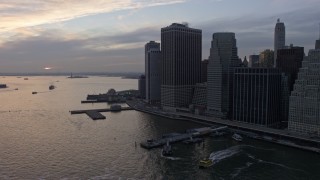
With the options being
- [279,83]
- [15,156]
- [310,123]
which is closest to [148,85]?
[279,83]

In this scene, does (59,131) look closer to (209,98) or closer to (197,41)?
(209,98)

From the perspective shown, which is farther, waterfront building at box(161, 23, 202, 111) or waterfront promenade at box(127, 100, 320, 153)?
waterfront building at box(161, 23, 202, 111)

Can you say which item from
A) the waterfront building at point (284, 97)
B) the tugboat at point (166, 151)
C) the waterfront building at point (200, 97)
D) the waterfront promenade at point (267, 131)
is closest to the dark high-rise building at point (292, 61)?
the waterfront building at point (284, 97)

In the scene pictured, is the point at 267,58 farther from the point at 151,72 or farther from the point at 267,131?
the point at 267,131

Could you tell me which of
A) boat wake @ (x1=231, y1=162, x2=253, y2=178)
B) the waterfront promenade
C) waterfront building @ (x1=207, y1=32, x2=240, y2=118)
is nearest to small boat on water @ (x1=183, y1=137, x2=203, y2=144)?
the waterfront promenade

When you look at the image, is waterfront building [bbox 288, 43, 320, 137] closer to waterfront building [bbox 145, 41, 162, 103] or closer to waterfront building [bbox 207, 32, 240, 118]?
waterfront building [bbox 207, 32, 240, 118]

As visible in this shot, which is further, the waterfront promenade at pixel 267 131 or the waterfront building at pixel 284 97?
the waterfront building at pixel 284 97

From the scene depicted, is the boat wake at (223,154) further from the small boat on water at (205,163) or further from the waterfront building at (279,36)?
the waterfront building at (279,36)
